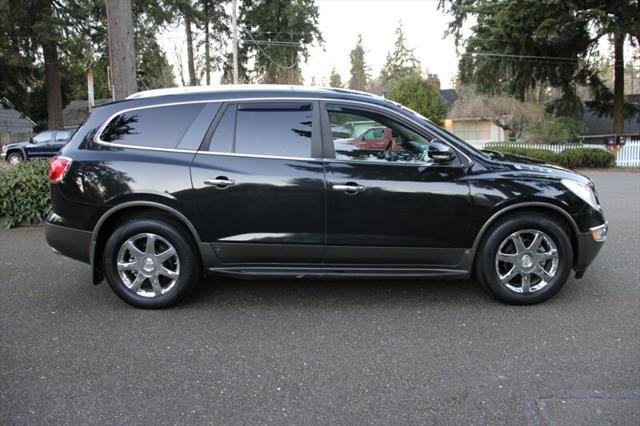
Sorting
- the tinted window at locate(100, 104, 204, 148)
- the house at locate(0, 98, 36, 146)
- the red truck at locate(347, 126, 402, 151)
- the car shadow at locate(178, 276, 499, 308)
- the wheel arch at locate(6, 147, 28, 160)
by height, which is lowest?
the car shadow at locate(178, 276, 499, 308)

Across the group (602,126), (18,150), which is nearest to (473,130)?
(602,126)

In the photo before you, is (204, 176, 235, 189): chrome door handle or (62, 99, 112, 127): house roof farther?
(62, 99, 112, 127): house roof

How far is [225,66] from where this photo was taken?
3644cm

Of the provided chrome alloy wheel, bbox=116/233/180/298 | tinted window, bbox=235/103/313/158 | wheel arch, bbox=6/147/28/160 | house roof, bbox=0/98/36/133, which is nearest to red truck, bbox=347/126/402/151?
tinted window, bbox=235/103/313/158

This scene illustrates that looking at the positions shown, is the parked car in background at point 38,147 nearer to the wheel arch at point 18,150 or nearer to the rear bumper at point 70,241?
the wheel arch at point 18,150

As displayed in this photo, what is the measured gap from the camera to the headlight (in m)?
4.43

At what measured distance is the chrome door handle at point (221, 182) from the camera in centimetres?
426

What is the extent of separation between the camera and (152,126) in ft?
14.7

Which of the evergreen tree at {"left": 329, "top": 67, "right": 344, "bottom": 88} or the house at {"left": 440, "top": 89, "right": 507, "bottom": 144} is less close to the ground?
the evergreen tree at {"left": 329, "top": 67, "right": 344, "bottom": 88}

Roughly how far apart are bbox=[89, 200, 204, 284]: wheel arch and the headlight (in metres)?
3.15

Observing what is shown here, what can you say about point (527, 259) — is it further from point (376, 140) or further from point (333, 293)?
point (333, 293)

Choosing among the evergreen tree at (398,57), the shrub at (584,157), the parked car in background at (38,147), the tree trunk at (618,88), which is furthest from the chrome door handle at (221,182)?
the evergreen tree at (398,57)

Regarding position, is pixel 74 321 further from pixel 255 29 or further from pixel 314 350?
pixel 255 29

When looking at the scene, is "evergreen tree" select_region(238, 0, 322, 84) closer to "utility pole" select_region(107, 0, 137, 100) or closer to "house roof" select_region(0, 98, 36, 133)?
"house roof" select_region(0, 98, 36, 133)
